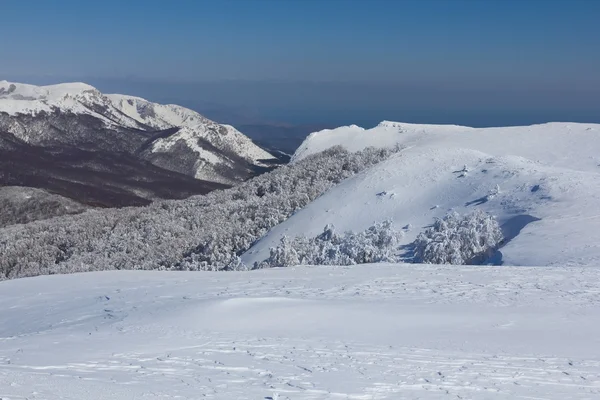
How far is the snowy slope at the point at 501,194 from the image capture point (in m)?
23.7

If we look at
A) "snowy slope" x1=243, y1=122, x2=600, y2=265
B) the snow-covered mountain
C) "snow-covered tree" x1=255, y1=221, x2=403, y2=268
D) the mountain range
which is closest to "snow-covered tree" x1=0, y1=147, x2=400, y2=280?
"snow-covered tree" x1=255, y1=221, x2=403, y2=268

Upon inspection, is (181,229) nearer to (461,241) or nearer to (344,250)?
(344,250)

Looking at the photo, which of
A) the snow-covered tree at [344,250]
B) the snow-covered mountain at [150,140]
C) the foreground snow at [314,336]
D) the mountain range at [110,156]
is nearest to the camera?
the foreground snow at [314,336]

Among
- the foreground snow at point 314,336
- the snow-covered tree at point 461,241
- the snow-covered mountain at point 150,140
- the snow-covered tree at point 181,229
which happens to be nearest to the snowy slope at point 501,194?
the snow-covered tree at point 461,241

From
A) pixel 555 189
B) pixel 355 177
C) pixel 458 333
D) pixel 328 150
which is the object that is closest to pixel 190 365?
pixel 458 333

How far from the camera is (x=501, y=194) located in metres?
31.9

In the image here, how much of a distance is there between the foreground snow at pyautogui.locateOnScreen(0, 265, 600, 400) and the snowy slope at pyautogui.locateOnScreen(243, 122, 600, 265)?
530 cm

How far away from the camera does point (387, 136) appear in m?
58.8

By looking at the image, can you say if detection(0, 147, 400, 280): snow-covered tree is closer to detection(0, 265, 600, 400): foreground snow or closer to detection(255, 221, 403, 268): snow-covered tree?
detection(255, 221, 403, 268): snow-covered tree

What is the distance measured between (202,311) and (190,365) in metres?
3.84

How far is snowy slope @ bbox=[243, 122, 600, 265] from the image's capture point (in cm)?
2372

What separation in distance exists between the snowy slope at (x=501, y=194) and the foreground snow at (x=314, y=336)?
5.30 m

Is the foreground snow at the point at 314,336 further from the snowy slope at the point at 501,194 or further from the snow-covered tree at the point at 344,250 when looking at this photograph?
the snow-covered tree at the point at 344,250

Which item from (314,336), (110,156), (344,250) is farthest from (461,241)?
(110,156)
